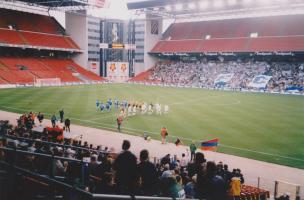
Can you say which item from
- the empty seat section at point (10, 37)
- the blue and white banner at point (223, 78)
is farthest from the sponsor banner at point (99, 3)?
the blue and white banner at point (223, 78)

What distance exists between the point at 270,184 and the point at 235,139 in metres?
8.92

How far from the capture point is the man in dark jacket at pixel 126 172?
5.98 m

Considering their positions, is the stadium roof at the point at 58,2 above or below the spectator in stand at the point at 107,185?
above

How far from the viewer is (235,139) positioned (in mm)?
23703

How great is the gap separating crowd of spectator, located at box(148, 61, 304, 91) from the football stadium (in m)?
0.36

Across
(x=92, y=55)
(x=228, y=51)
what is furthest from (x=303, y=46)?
(x=92, y=55)

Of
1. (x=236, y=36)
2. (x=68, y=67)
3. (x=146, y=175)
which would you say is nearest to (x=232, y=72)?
(x=236, y=36)

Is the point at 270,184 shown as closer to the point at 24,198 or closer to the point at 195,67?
the point at 24,198

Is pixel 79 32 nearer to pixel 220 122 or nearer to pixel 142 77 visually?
pixel 142 77

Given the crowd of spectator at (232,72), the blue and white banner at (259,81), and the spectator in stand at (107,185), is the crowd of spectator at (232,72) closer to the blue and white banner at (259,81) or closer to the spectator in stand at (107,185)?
the blue and white banner at (259,81)

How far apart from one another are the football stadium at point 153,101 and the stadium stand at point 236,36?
1.06 ft

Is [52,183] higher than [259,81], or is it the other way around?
[259,81]

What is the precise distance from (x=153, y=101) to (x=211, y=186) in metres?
36.9

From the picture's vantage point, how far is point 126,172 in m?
6.15
